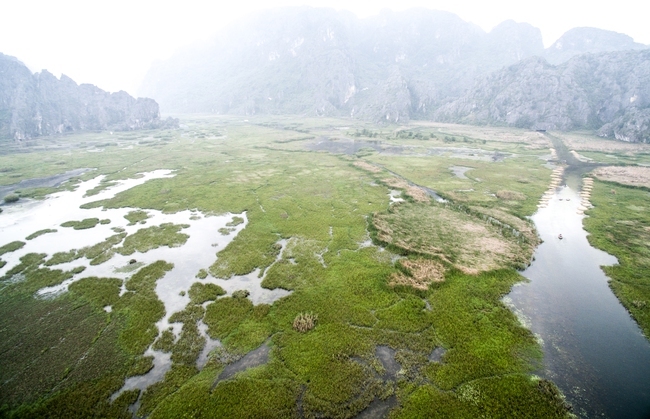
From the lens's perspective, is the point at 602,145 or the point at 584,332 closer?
the point at 584,332

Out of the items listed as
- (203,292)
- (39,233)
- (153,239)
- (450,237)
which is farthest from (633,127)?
(39,233)

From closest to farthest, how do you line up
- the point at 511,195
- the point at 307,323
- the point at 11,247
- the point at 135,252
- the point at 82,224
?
1. the point at 307,323
2. the point at 135,252
3. the point at 11,247
4. the point at 82,224
5. the point at 511,195

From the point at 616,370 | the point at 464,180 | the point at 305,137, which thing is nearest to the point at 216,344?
the point at 616,370

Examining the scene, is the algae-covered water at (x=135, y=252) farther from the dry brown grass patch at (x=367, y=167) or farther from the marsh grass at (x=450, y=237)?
the dry brown grass patch at (x=367, y=167)

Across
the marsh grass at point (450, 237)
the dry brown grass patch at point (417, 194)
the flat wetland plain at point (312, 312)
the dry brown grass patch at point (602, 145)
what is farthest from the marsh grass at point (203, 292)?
the dry brown grass patch at point (602, 145)

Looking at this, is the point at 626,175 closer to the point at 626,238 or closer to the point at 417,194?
the point at 626,238

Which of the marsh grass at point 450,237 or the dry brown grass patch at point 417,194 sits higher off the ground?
the dry brown grass patch at point 417,194

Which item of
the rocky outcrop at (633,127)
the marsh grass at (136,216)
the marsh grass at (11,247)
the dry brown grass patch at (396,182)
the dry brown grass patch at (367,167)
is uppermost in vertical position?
the rocky outcrop at (633,127)

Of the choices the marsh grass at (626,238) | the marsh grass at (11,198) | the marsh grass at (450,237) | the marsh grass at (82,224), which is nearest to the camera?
the marsh grass at (626,238)
